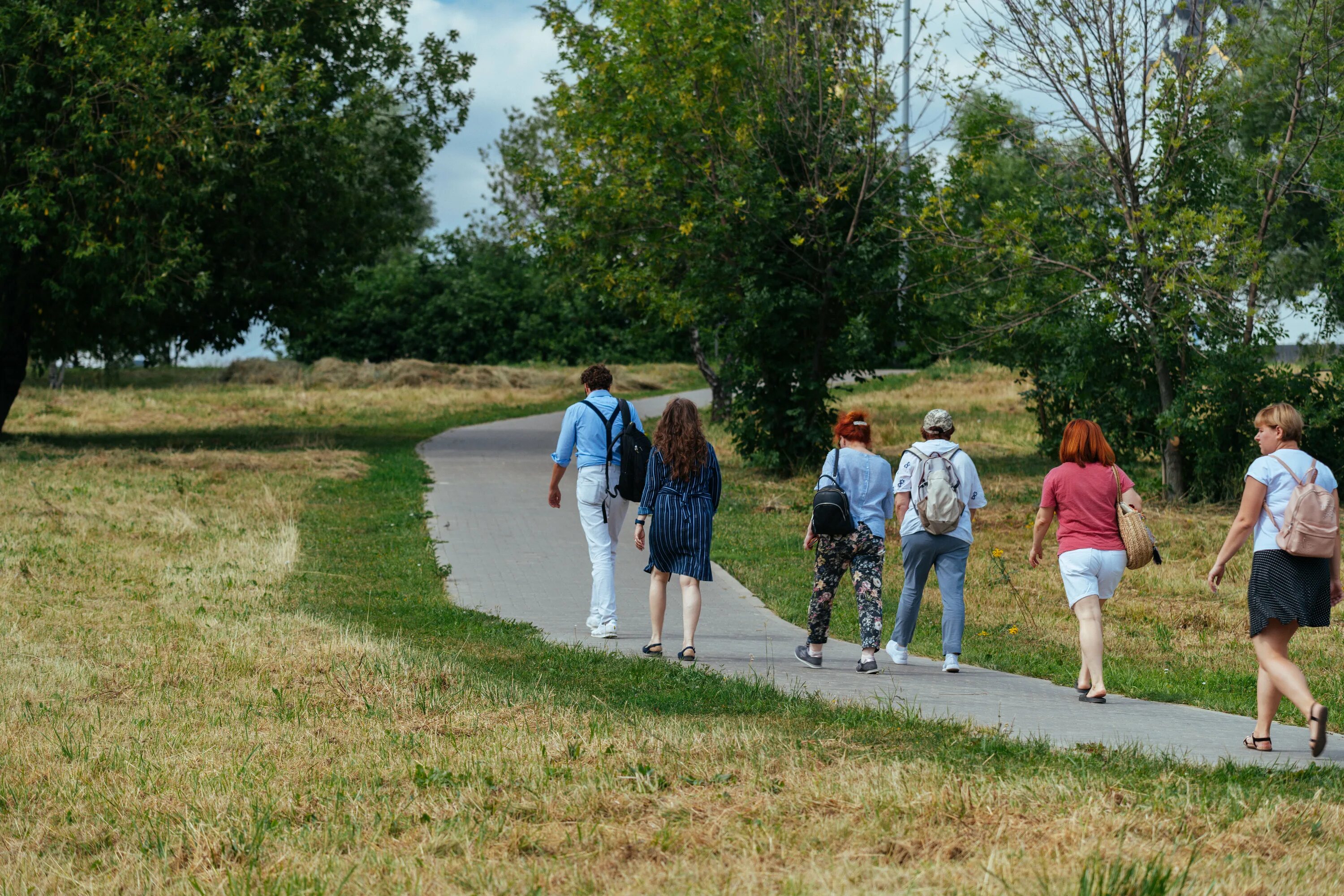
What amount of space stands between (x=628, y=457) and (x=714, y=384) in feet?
61.7

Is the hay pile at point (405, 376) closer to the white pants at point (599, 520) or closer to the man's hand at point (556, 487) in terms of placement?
the man's hand at point (556, 487)

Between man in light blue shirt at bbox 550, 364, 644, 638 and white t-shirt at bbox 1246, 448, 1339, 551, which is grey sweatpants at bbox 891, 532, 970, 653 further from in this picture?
white t-shirt at bbox 1246, 448, 1339, 551

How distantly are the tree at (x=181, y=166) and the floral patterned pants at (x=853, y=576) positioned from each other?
14139 mm

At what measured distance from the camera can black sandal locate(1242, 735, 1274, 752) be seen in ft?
20.6

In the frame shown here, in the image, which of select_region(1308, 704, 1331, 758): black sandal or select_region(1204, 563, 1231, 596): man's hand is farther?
select_region(1204, 563, 1231, 596): man's hand

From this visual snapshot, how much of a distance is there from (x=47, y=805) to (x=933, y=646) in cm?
591

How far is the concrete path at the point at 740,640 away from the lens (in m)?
6.66

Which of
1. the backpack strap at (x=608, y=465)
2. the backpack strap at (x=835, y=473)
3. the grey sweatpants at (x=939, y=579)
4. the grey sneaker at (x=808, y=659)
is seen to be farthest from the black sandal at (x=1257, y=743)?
the backpack strap at (x=608, y=465)

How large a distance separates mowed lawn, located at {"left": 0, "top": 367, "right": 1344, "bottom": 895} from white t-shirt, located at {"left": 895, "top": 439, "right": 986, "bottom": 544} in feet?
5.59

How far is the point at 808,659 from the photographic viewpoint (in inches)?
333

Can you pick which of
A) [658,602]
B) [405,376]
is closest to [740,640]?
[658,602]

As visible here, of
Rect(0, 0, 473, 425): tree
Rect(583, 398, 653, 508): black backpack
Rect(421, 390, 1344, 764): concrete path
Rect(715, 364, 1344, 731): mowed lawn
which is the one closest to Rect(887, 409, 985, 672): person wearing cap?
Rect(421, 390, 1344, 764): concrete path

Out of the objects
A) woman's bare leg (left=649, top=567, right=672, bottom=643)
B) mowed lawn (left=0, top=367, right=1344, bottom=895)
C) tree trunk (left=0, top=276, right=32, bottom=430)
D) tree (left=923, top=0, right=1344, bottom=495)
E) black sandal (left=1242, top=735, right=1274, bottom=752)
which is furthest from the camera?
tree trunk (left=0, top=276, right=32, bottom=430)

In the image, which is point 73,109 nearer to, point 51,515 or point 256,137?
point 256,137
